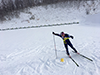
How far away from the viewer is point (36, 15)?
40844 mm

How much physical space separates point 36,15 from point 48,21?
9005 millimetres

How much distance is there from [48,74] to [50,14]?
40019 mm

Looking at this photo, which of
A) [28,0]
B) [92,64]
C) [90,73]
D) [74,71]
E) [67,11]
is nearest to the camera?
[90,73]

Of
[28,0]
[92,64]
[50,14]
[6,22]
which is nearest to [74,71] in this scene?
[92,64]

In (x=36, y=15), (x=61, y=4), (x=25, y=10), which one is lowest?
(x=36, y=15)

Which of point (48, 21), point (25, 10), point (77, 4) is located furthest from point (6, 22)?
point (77, 4)

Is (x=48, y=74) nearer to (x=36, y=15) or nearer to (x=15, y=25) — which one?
(x=15, y=25)

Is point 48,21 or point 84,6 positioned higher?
point 84,6

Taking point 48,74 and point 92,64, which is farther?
point 92,64

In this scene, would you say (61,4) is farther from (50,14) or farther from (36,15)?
(36,15)

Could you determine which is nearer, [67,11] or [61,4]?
[67,11]

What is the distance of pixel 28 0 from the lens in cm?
4866

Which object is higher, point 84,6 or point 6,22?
point 84,6

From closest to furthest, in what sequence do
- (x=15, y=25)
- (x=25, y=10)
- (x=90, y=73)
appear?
1. (x=90, y=73)
2. (x=15, y=25)
3. (x=25, y=10)
